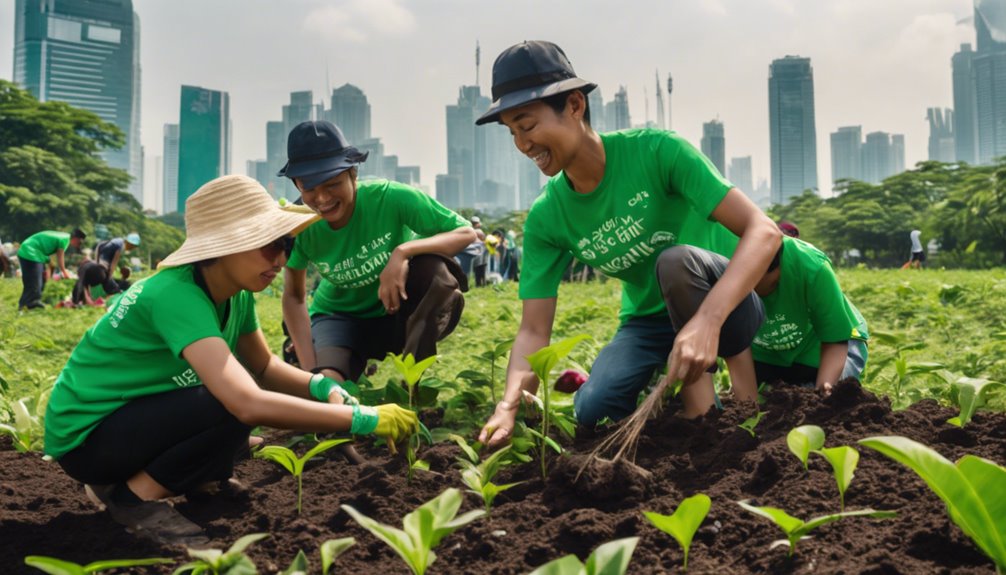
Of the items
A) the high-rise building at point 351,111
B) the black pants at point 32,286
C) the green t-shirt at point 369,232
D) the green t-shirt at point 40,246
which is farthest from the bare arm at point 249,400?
the high-rise building at point 351,111

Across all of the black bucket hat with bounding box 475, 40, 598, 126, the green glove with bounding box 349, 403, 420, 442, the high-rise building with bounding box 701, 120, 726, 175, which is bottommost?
the green glove with bounding box 349, 403, 420, 442

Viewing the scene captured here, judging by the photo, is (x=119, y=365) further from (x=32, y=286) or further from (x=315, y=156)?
(x=32, y=286)

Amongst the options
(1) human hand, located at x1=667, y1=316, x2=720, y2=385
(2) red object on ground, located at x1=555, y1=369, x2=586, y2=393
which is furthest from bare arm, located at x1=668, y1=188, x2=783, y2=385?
(2) red object on ground, located at x1=555, y1=369, x2=586, y2=393

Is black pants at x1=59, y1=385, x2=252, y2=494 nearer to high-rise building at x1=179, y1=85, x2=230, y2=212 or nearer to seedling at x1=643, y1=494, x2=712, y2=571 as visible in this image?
seedling at x1=643, y1=494, x2=712, y2=571

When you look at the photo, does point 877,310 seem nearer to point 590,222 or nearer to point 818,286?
point 818,286

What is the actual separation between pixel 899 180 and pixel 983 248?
14346mm

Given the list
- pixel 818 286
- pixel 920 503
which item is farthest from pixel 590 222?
pixel 920 503

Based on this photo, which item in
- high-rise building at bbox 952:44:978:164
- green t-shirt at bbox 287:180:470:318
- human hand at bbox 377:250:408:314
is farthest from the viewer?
high-rise building at bbox 952:44:978:164

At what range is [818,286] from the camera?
9.70 ft

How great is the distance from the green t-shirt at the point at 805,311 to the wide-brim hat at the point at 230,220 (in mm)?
1669

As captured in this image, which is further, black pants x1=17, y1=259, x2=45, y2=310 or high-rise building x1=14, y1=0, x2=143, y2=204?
high-rise building x1=14, y1=0, x2=143, y2=204

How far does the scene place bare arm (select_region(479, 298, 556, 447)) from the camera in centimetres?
241

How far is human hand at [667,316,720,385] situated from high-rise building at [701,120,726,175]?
144m

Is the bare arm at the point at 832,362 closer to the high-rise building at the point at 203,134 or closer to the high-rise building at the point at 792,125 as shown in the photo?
the high-rise building at the point at 792,125
